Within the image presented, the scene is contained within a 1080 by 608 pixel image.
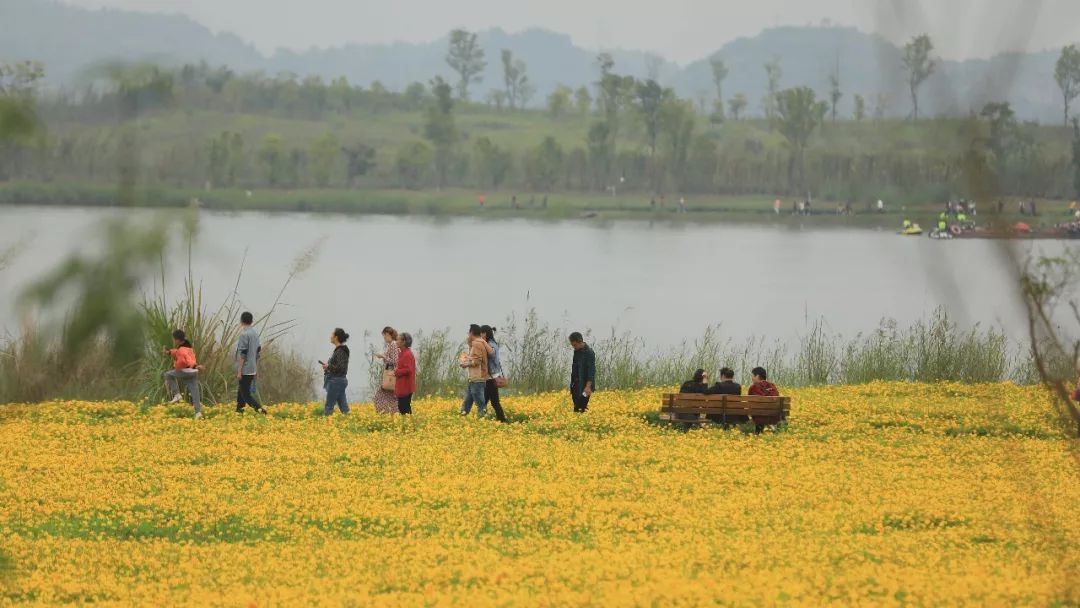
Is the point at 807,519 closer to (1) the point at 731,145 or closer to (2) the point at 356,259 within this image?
(2) the point at 356,259

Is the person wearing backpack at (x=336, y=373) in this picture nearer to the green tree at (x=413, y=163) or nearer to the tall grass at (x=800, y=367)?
the tall grass at (x=800, y=367)

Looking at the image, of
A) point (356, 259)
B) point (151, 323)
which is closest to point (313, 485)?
point (151, 323)

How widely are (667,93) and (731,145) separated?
14776 millimetres

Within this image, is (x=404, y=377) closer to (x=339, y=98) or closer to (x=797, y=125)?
(x=797, y=125)

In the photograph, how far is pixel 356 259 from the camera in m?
93.6

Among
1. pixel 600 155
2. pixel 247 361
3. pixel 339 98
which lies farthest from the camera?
pixel 339 98

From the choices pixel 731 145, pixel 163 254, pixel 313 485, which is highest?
pixel 731 145

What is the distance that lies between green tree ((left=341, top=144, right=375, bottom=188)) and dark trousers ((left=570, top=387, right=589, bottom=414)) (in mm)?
119816

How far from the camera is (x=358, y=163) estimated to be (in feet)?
469

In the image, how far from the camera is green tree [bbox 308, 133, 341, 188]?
14075cm

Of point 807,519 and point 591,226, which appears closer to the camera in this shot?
point 807,519

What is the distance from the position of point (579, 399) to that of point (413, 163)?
121 meters

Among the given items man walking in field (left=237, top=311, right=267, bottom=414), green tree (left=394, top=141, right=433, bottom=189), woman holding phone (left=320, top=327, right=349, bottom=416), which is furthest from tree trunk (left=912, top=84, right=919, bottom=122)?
green tree (left=394, top=141, right=433, bottom=189)

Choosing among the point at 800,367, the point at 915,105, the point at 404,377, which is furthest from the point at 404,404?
the point at 915,105
